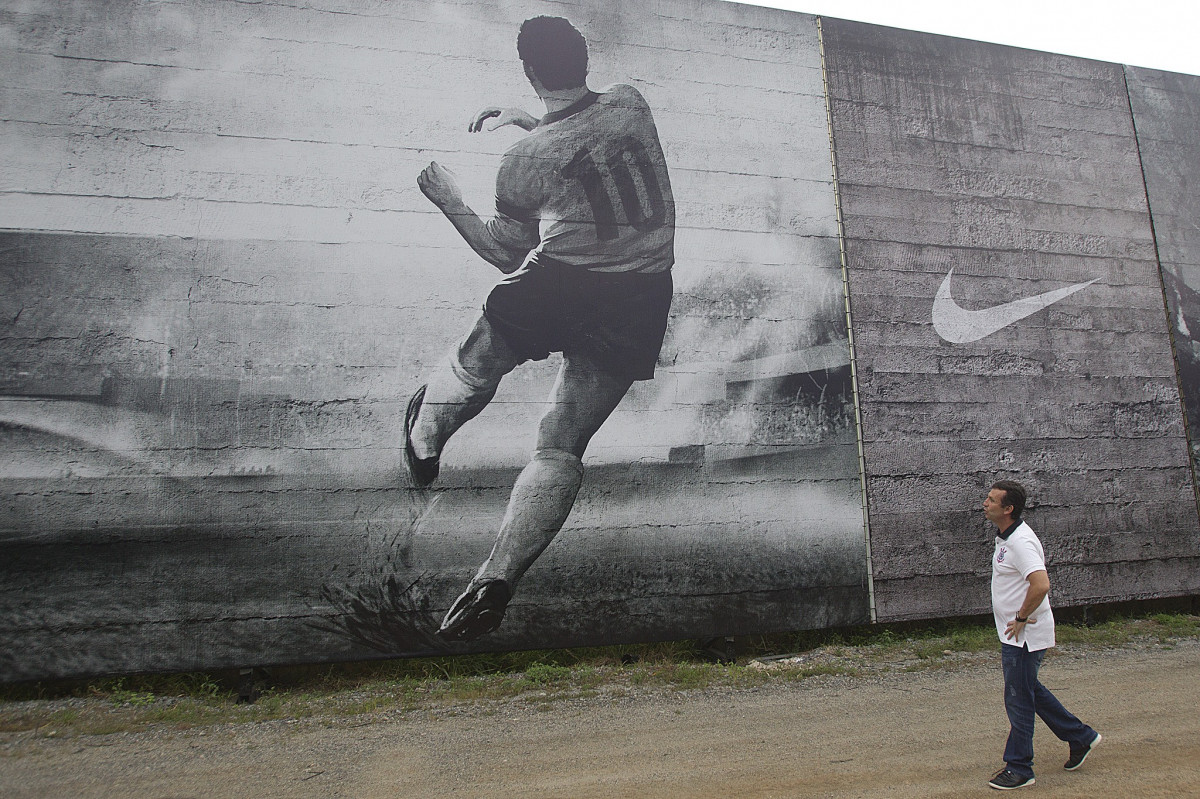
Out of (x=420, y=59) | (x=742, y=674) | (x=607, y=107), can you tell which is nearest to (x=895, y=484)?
(x=742, y=674)

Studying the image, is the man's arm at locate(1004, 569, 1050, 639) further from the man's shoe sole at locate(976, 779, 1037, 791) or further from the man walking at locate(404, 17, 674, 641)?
the man walking at locate(404, 17, 674, 641)

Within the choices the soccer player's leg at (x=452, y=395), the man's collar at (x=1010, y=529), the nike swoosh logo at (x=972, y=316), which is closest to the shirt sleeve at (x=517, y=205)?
the soccer player's leg at (x=452, y=395)

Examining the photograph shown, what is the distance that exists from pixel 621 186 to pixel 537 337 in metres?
1.76

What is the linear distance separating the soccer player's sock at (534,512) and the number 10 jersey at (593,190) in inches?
76.3

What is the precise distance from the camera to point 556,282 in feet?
21.8

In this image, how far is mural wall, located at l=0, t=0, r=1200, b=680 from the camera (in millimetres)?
5723

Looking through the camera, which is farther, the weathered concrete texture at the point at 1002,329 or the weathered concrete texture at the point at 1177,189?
the weathered concrete texture at the point at 1177,189

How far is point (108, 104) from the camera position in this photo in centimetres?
604

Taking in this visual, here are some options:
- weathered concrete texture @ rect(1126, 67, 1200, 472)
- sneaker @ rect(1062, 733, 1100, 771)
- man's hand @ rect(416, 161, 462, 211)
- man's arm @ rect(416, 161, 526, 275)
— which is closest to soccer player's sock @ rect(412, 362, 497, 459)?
man's arm @ rect(416, 161, 526, 275)

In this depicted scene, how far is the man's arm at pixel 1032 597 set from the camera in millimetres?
3463

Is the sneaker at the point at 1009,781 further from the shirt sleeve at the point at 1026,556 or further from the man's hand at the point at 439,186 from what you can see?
the man's hand at the point at 439,186

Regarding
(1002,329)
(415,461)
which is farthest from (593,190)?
(1002,329)

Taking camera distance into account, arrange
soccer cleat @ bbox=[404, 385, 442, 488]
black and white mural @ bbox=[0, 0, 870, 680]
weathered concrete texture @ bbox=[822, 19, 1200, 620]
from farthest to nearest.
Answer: weathered concrete texture @ bbox=[822, 19, 1200, 620] < soccer cleat @ bbox=[404, 385, 442, 488] < black and white mural @ bbox=[0, 0, 870, 680]

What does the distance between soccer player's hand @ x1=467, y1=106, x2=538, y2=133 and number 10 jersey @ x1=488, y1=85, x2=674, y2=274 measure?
4.5 inches
